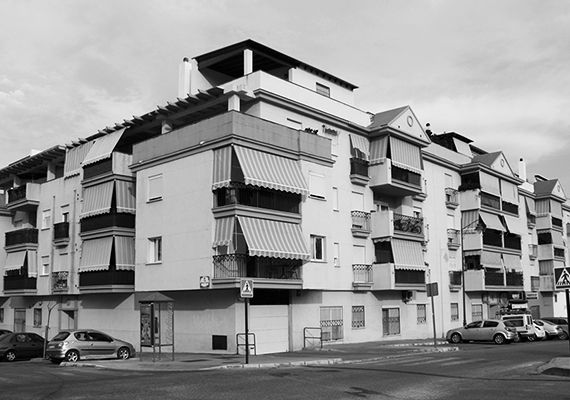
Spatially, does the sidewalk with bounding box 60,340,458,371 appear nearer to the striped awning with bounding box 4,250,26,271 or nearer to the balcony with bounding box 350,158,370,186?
the balcony with bounding box 350,158,370,186

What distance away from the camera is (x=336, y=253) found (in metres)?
34.2

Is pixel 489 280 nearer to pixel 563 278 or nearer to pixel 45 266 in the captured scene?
pixel 563 278

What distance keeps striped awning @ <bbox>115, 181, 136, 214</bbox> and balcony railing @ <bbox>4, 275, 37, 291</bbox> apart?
41.7ft

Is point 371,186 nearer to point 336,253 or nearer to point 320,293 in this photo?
point 336,253

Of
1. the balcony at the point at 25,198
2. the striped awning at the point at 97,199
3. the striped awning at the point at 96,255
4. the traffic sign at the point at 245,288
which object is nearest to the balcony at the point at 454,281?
the striped awning at the point at 96,255

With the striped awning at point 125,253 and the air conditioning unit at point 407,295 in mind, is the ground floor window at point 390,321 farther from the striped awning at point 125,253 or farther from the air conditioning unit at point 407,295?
the striped awning at point 125,253

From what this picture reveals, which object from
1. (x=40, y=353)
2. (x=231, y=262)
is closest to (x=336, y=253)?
(x=231, y=262)

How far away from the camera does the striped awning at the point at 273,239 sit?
27984 mm

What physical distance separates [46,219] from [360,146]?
2253 centimetres

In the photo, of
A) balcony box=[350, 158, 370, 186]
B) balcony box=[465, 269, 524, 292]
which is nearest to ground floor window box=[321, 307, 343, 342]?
balcony box=[350, 158, 370, 186]

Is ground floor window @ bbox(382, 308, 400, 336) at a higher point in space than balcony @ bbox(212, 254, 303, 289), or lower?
lower

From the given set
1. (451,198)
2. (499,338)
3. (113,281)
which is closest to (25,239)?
(113,281)

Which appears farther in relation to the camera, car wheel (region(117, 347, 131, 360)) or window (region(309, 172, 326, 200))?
window (region(309, 172, 326, 200))

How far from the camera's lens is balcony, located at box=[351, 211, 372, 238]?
117 ft
